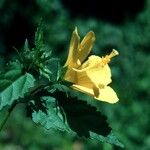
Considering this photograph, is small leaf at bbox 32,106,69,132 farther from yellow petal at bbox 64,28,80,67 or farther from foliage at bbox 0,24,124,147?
yellow petal at bbox 64,28,80,67

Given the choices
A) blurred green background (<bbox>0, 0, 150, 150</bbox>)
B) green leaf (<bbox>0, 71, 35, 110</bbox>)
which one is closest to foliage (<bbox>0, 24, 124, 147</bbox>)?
green leaf (<bbox>0, 71, 35, 110</bbox>)

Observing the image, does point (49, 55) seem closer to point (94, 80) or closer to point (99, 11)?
point (94, 80)

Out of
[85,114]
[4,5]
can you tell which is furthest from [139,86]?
[85,114]

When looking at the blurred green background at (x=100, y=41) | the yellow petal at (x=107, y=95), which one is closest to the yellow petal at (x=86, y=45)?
the yellow petal at (x=107, y=95)

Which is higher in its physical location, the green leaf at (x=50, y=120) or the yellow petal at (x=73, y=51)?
the yellow petal at (x=73, y=51)

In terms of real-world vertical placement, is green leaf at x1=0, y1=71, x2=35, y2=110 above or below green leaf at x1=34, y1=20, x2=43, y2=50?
below

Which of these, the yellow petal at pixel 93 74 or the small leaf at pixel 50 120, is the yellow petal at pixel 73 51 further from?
the small leaf at pixel 50 120

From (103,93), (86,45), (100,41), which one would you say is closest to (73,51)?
(86,45)
